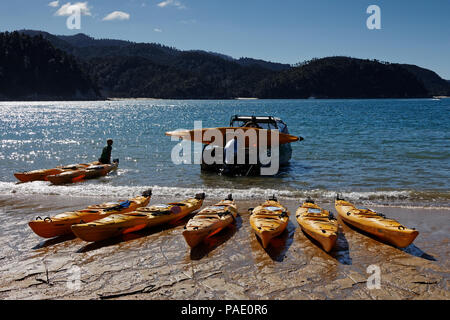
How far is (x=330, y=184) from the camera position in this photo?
14422 millimetres

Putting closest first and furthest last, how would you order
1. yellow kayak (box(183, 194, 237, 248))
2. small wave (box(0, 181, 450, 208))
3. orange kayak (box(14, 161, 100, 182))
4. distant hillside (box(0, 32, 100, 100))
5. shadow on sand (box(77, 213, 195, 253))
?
yellow kayak (box(183, 194, 237, 248)) < shadow on sand (box(77, 213, 195, 253)) < small wave (box(0, 181, 450, 208)) < orange kayak (box(14, 161, 100, 182)) < distant hillside (box(0, 32, 100, 100))

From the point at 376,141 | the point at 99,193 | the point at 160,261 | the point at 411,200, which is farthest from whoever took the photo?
the point at 376,141

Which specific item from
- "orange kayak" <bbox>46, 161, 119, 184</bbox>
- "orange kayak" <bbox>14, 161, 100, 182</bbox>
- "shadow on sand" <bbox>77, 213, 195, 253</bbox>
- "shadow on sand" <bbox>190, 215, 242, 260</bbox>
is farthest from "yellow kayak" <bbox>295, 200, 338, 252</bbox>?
"orange kayak" <bbox>14, 161, 100, 182</bbox>

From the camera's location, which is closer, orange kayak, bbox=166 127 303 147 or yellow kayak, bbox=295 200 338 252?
yellow kayak, bbox=295 200 338 252

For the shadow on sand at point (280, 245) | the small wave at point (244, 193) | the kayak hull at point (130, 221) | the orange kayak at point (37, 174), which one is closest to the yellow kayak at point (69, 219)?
the kayak hull at point (130, 221)

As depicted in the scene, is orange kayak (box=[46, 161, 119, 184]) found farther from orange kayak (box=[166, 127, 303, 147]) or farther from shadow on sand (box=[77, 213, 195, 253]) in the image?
shadow on sand (box=[77, 213, 195, 253])

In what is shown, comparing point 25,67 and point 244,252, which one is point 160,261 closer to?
point 244,252

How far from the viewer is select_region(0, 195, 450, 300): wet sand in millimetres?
5895

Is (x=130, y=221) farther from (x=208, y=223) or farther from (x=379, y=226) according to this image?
(x=379, y=226)

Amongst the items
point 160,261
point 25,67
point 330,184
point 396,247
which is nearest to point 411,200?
point 330,184

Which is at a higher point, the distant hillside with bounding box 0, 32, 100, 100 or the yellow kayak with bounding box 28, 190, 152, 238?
the distant hillside with bounding box 0, 32, 100, 100

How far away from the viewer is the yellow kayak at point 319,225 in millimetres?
7473

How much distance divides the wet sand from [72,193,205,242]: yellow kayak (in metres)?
0.20

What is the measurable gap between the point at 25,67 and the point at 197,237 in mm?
155550
